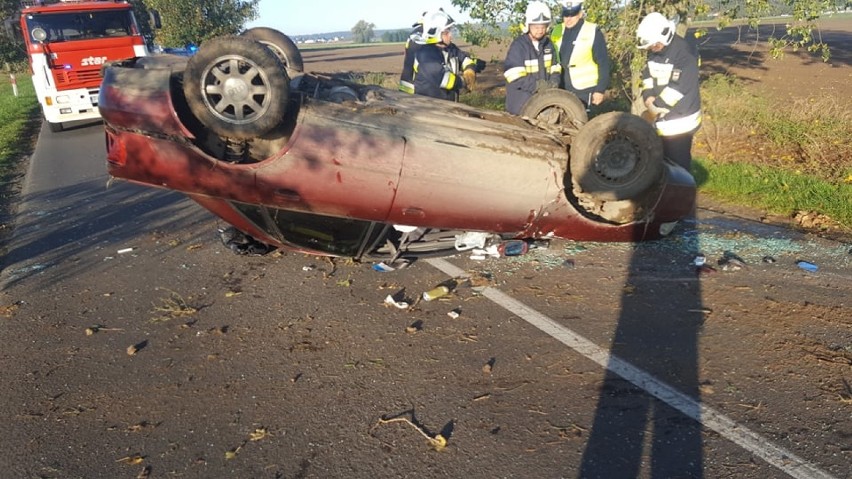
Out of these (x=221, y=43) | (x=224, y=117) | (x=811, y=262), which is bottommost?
(x=811, y=262)

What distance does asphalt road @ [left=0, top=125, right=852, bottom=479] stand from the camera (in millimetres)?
2736

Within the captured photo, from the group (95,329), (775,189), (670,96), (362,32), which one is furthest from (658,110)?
(362,32)

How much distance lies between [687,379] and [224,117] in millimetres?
3160

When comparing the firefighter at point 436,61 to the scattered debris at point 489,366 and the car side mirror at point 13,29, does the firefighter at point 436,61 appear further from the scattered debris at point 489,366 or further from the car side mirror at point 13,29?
the car side mirror at point 13,29

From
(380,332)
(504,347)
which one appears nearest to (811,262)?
(504,347)

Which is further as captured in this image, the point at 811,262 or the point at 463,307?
the point at 811,262

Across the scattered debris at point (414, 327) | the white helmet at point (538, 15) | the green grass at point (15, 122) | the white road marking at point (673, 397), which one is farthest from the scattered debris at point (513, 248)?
the green grass at point (15, 122)

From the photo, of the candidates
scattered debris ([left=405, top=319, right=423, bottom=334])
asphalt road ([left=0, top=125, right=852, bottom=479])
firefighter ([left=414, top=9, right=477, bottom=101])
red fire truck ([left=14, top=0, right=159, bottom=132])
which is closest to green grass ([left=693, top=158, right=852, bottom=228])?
asphalt road ([left=0, top=125, right=852, bottom=479])

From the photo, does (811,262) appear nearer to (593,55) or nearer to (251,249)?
(593,55)

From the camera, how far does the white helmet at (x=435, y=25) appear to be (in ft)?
22.0

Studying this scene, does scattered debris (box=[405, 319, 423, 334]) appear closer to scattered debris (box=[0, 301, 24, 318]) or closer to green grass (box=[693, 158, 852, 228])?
scattered debris (box=[0, 301, 24, 318])

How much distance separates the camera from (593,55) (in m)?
6.26

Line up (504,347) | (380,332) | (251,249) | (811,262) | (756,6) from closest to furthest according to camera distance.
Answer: (504,347), (380,332), (811,262), (251,249), (756,6)

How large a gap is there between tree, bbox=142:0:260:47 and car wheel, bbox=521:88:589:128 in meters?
21.6
